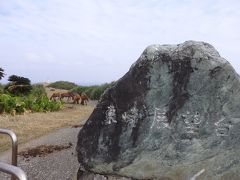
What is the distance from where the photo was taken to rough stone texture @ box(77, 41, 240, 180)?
18.0 ft

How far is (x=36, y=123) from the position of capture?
1473 cm

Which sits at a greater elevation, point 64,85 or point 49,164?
point 64,85

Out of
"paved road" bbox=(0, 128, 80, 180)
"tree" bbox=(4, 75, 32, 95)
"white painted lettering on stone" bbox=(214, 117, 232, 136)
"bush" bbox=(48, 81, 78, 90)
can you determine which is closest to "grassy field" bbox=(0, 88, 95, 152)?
"paved road" bbox=(0, 128, 80, 180)

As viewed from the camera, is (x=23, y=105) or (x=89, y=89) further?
(x=89, y=89)

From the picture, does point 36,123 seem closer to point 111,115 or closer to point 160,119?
point 111,115

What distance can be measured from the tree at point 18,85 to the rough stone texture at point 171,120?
16.4m

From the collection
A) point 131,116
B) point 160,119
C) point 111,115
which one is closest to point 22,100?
point 111,115

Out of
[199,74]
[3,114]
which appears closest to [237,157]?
[199,74]

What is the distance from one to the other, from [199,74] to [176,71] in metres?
0.26

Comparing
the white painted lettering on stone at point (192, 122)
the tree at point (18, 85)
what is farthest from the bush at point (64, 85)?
the white painted lettering on stone at point (192, 122)

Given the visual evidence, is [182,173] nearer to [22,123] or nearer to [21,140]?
[21,140]

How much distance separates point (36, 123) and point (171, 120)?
9.57 meters

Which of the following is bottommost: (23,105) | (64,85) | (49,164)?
(49,164)

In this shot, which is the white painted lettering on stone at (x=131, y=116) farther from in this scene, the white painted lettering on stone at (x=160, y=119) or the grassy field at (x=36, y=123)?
the grassy field at (x=36, y=123)
